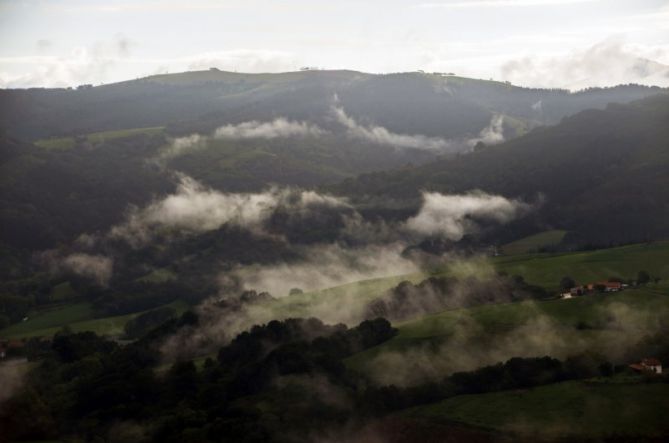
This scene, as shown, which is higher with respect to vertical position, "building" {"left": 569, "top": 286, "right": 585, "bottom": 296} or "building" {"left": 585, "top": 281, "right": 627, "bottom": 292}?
"building" {"left": 585, "top": 281, "right": 627, "bottom": 292}

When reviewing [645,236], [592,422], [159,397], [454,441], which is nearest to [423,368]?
[454,441]

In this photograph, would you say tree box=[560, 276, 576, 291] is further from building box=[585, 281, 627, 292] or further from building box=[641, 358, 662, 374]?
building box=[641, 358, 662, 374]

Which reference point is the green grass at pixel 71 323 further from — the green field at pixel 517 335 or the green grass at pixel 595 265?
the green grass at pixel 595 265

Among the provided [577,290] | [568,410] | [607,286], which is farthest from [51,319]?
[568,410]

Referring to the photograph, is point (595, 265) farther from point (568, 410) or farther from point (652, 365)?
point (568, 410)

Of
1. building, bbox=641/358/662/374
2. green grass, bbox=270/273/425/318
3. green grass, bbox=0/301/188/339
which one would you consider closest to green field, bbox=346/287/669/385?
building, bbox=641/358/662/374
